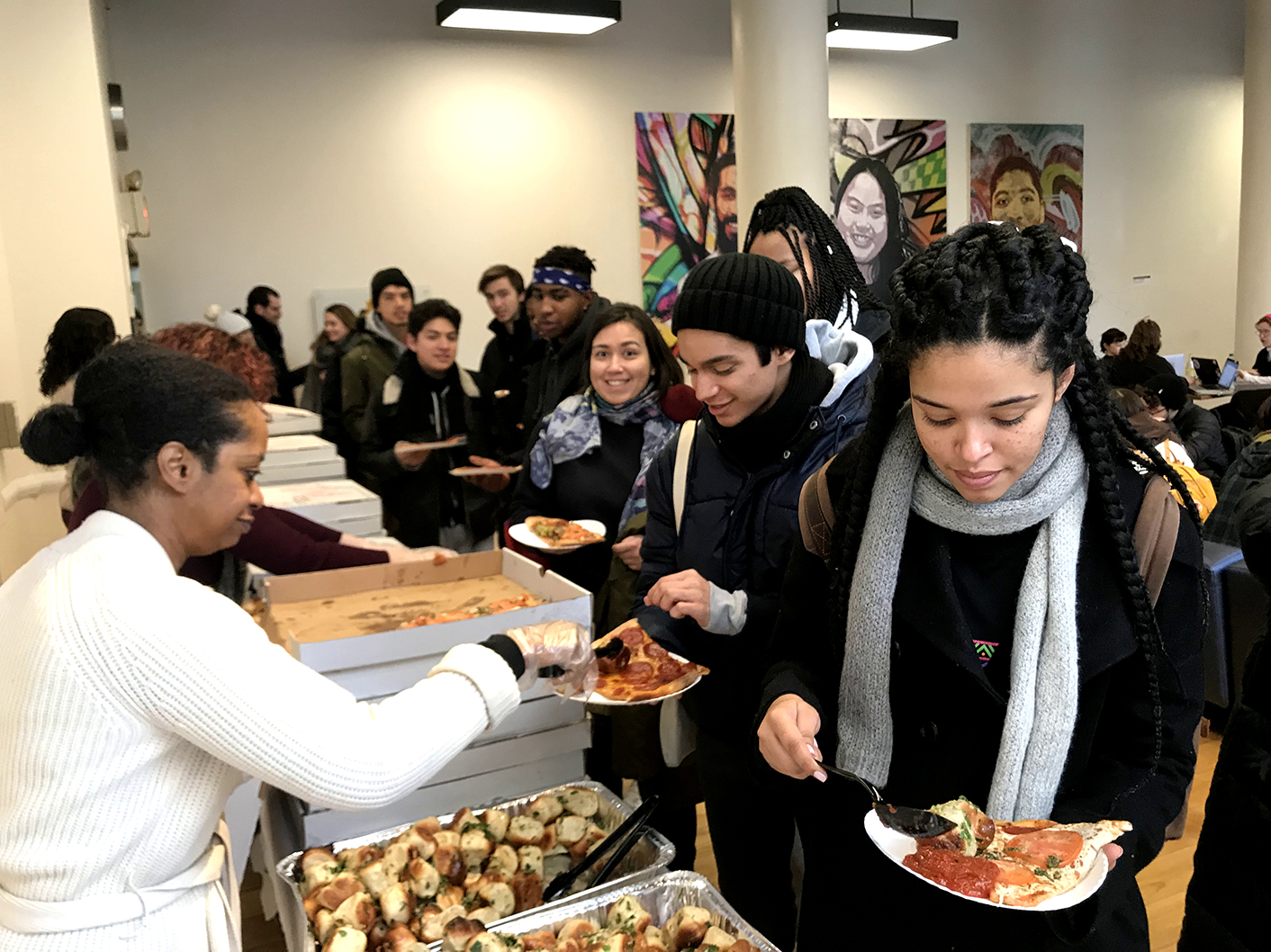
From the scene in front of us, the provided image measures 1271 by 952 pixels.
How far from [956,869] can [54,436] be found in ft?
4.12

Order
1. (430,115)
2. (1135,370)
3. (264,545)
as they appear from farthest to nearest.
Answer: (430,115) < (1135,370) < (264,545)

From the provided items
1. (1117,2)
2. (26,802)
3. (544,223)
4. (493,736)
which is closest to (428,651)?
(493,736)

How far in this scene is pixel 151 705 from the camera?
118cm

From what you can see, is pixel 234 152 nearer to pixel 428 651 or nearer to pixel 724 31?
pixel 724 31

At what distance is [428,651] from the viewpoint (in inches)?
73.2

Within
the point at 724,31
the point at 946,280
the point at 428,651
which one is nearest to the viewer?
the point at 946,280

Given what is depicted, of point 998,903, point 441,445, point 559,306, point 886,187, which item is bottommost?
point 998,903

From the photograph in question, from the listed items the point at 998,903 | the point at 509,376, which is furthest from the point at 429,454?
the point at 998,903

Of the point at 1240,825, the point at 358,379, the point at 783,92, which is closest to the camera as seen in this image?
the point at 1240,825

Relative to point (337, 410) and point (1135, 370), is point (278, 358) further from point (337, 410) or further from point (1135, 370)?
point (1135, 370)

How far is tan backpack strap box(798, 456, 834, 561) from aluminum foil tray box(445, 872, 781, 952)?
1.71ft

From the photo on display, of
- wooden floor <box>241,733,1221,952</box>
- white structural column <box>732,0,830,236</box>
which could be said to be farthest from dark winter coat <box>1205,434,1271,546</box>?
white structural column <box>732,0,830,236</box>

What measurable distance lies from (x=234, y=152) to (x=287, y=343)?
136 centimetres

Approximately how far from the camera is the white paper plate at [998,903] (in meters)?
1.10
